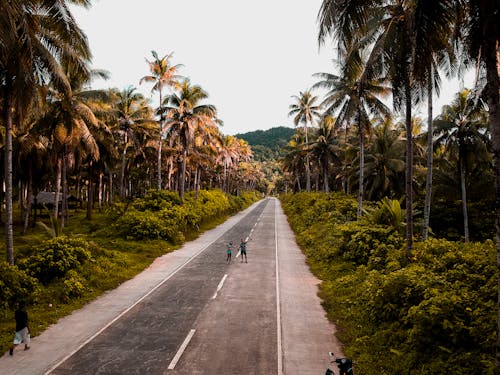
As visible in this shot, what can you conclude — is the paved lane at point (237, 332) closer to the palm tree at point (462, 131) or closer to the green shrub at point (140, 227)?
the green shrub at point (140, 227)

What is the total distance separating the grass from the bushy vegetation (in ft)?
29.4

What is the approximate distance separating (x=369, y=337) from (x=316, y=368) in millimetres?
2100

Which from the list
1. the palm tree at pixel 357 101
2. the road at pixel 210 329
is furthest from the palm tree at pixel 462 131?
the road at pixel 210 329

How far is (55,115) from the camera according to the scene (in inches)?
963

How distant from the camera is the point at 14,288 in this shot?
38.6 feet

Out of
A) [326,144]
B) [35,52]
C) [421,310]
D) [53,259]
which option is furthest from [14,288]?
[326,144]

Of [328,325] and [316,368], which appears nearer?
[316,368]

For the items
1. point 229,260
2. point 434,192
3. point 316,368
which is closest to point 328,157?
point 434,192

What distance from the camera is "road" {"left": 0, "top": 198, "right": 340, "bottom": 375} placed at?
8.31 m

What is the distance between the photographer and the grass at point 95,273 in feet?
35.2

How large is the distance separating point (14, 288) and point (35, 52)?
327 inches

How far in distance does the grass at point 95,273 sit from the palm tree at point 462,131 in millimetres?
20767

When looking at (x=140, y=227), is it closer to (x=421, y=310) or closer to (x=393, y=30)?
(x=393, y=30)

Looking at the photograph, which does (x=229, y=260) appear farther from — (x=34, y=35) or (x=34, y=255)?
(x=34, y=35)
